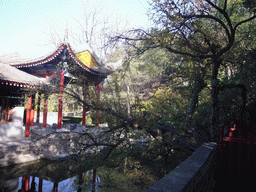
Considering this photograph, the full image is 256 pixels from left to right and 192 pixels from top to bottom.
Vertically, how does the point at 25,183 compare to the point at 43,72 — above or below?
below

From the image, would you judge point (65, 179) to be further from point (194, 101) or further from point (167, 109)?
point (194, 101)

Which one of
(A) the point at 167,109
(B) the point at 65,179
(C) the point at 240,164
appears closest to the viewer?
(C) the point at 240,164

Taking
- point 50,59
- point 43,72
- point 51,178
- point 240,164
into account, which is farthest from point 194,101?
point 43,72

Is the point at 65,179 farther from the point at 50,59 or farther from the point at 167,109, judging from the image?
the point at 50,59

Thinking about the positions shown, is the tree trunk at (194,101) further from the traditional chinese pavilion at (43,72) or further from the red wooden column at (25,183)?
the red wooden column at (25,183)

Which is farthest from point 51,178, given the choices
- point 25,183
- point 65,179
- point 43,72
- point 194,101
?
point 43,72

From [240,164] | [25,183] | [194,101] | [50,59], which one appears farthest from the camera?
[50,59]

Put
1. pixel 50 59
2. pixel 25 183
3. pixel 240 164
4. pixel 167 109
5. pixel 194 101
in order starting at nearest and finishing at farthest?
1. pixel 240 164
2. pixel 194 101
3. pixel 25 183
4. pixel 167 109
5. pixel 50 59

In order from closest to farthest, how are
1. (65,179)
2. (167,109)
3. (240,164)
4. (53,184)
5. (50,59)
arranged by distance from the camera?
(240,164)
(53,184)
(65,179)
(167,109)
(50,59)

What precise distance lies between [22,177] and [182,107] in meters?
6.37

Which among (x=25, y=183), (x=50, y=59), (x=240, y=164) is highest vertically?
(x=50, y=59)

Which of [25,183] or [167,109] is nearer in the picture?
[25,183]

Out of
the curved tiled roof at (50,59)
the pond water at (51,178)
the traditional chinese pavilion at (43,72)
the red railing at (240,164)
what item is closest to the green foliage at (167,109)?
the traditional chinese pavilion at (43,72)

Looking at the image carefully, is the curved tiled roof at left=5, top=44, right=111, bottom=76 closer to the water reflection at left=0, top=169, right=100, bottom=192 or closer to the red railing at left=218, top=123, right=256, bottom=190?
the water reflection at left=0, top=169, right=100, bottom=192
